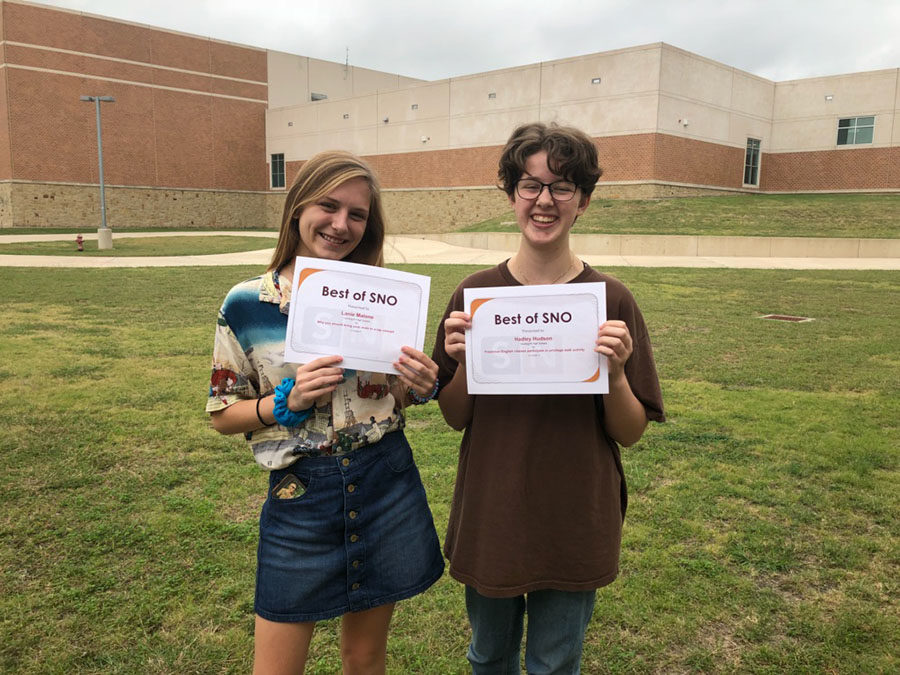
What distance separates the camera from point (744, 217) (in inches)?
958

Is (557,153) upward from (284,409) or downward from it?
upward

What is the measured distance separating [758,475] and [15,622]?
14.0ft

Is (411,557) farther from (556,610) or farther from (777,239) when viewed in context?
(777,239)

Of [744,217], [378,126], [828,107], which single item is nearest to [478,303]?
[744,217]

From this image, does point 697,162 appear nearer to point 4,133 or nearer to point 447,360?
point 447,360

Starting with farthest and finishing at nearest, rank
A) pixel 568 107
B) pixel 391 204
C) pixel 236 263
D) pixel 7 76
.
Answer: pixel 391 204
pixel 7 76
pixel 568 107
pixel 236 263

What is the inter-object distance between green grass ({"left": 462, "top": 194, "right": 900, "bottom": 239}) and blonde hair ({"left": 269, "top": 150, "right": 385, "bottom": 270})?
21879 mm

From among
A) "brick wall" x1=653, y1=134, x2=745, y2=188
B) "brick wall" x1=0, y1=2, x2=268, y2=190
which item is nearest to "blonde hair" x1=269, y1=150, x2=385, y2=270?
"brick wall" x1=653, y1=134, x2=745, y2=188

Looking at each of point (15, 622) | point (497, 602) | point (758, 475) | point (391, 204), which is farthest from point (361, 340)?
point (391, 204)

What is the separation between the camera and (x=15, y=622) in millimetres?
2961

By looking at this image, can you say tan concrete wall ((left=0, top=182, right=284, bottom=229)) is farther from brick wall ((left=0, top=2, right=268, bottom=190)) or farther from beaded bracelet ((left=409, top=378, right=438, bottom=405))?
beaded bracelet ((left=409, top=378, right=438, bottom=405))

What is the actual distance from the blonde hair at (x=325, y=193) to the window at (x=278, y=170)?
44187 millimetres

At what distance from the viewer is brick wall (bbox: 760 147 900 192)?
32.2 metres

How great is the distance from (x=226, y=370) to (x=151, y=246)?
26468mm
